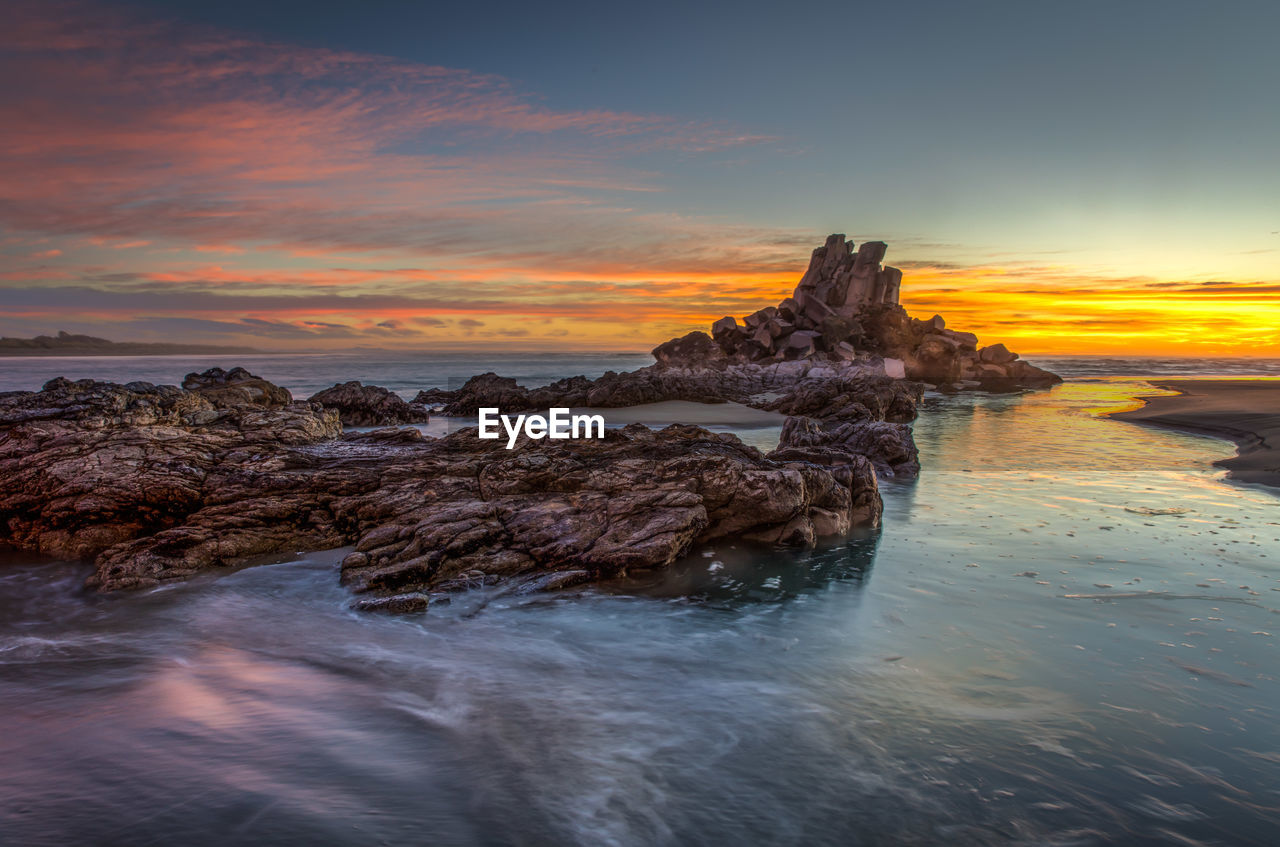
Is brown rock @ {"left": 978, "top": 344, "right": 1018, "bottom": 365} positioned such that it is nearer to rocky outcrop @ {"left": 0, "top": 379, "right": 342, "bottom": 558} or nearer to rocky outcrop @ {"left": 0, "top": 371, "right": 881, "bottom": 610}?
rocky outcrop @ {"left": 0, "top": 371, "right": 881, "bottom": 610}

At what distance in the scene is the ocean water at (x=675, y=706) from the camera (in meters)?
4.12

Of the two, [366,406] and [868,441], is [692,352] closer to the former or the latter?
[366,406]

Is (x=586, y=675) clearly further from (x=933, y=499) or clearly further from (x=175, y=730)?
(x=933, y=499)

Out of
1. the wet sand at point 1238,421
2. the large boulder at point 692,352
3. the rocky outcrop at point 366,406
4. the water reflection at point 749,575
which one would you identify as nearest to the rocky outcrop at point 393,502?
the water reflection at point 749,575

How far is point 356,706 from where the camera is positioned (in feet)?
17.5

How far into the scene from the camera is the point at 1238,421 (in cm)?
2217

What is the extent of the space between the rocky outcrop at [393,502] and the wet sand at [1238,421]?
11.3m

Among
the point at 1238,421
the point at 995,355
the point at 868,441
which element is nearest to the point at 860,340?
the point at 995,355

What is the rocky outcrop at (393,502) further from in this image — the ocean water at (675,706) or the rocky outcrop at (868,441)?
the rocky outcrop at (868,441)

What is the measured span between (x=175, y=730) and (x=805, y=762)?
459cm

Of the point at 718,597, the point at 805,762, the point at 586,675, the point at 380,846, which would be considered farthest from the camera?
the point at 718,597

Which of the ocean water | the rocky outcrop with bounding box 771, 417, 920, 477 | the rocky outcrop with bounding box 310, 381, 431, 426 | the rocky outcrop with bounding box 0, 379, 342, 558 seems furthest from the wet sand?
the rocky outcrop with bounding box 310, 381, 431, 426

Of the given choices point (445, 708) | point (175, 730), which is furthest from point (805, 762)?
point (175, 730)

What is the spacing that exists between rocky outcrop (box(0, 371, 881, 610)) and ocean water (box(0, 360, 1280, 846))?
50 cm
